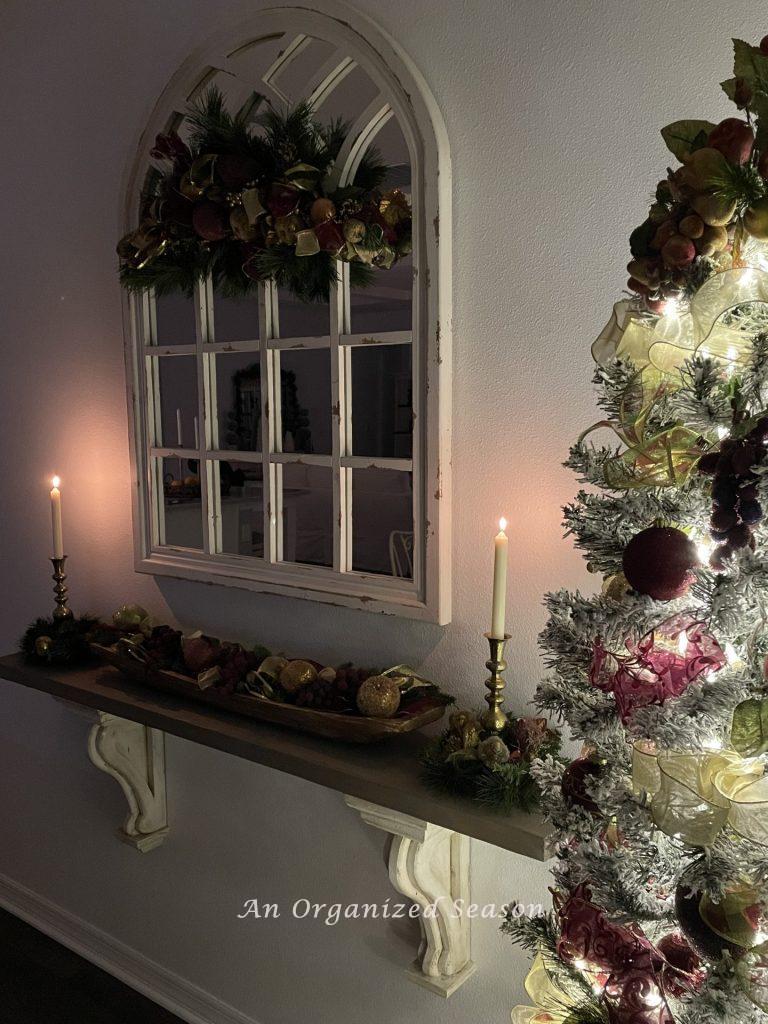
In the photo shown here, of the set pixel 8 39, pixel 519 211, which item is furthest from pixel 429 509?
pixel 8 39

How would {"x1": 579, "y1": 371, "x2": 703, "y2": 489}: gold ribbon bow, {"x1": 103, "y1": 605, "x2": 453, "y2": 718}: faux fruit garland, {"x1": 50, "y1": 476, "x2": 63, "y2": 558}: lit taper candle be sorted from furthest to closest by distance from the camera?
{"x1": 50, "y1": 476, "x2": 63, "y2": 558}: lit taper candle
{"x1": 103, "y1": 605, "x2": 453, "y2": 718}: faux fruit garland
{"x1": 579, "y1": 371, "x2": 703, "y2": 489}: gold ribbon bow

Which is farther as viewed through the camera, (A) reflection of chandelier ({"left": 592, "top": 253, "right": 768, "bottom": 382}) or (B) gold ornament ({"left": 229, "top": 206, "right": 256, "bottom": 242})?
(B) gold ornament ({"left": 229, "top": 206, "right": 256, "bottom": 242})

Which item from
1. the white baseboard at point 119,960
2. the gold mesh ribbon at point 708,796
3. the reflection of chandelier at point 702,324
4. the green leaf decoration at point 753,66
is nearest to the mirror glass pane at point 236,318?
the reflection of chandelier at point 702,324

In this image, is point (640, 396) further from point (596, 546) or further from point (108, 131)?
point (108, 131)

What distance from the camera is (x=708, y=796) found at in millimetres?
895

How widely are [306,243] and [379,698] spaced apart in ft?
2.87

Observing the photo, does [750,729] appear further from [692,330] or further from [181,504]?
[181,504]

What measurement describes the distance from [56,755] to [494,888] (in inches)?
55.9

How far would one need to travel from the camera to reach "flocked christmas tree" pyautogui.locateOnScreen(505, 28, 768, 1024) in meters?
0.89

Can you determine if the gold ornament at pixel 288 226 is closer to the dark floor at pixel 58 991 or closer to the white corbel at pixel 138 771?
the white corbel at pixel 138 771

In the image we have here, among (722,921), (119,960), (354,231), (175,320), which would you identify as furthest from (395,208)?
(119,960)

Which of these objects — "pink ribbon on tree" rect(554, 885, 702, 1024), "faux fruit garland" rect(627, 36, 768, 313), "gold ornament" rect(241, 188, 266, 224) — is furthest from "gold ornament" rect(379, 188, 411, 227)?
"pink ribbon on tree" rect(554, 885, 702, 1024)

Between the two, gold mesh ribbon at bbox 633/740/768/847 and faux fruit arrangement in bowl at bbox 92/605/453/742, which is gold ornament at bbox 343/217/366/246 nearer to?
faux fruit arrangement in bowl at bbox 92/605/453/742

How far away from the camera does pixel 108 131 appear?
6.91 feet
